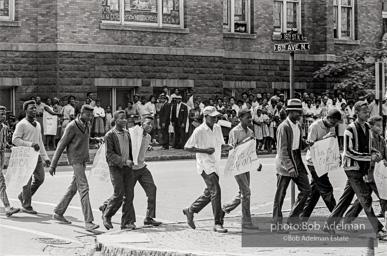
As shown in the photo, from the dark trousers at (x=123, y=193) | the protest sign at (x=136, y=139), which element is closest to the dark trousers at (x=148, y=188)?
the protest sign at (x=136, y=139)

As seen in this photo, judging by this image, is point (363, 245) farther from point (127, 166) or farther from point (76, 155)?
point (76, 155)

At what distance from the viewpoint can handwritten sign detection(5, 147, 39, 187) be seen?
14.8m

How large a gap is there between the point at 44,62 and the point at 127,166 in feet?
55.3

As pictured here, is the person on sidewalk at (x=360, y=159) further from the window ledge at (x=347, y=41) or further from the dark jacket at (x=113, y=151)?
the window ledge at (x=347, y=41)

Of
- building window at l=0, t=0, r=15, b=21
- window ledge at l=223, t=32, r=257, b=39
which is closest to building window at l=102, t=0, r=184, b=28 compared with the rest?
window ledge at l=223, t=32, r=257, b=39

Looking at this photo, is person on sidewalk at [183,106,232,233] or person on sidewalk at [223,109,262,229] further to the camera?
person on sidewalk at [223,109,262,229]

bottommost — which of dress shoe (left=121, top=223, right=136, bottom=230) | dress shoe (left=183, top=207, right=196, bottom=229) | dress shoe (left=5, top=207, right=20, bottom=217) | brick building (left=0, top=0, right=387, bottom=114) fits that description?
dress shoe (left=121, top=223, right=136, bottom=230)

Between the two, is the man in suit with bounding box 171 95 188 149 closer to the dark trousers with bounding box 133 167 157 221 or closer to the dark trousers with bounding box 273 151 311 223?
the dark trousers with bounding box 133 167 157 221

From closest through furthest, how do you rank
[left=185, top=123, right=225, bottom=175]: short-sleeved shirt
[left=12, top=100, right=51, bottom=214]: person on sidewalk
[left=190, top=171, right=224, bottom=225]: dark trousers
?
[left=190, top=171, right=224, bottom=225]: dark trousers < [left=185, top=123, right=225, bottom=175]: short-sleeved shirt < [left=12, top=100, right=51, bottom=214]: person on sidewalk

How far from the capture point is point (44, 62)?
29391 mm

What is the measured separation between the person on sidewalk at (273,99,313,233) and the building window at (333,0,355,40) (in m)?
25.8

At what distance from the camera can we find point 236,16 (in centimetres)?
3500

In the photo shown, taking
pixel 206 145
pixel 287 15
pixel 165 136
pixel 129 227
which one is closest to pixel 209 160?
pixel 206 145

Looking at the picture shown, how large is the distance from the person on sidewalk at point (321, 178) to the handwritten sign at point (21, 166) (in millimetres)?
4759
